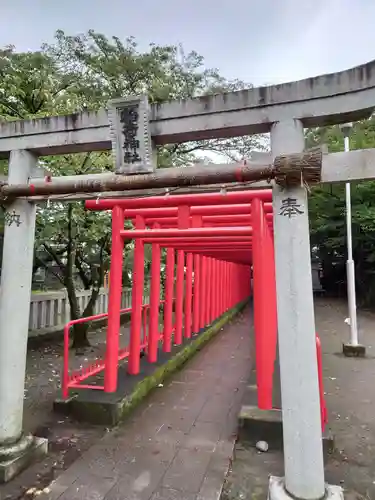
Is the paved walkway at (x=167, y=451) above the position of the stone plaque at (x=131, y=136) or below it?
below

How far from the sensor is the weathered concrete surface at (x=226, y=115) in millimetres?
3268

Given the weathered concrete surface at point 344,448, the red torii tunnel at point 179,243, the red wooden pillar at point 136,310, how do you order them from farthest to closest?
the red wooden pillar at point 136,310 < the red torii tunnel at point 179,243 < the weathered concrete surface at point 344,448

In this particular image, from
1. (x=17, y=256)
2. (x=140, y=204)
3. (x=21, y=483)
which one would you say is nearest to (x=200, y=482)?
(x=21, y=483)

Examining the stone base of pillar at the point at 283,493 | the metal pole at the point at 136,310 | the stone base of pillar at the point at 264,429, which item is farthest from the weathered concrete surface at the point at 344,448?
the metal pole at the point at 136,310

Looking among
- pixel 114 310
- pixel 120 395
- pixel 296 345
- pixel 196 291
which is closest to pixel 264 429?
pixel 296 345

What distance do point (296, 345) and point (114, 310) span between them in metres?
3.00

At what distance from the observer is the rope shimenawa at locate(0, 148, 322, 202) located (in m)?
3.14

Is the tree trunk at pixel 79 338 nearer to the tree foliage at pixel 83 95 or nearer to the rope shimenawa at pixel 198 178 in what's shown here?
the tree foliage at pixel 83 95

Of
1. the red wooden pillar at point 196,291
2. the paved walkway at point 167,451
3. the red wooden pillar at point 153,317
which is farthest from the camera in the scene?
the red wooden pillar at point 196,291

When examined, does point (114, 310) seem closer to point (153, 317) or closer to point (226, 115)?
point (153, 317)

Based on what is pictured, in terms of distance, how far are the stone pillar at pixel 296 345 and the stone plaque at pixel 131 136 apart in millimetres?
1268

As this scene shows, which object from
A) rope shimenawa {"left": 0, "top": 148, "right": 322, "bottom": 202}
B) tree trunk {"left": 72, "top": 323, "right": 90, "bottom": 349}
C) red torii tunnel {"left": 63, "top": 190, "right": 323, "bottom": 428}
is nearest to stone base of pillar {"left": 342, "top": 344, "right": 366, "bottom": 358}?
red torii tunnel {"left": 63, "top": 190, "right": 323, "bottom": 428}

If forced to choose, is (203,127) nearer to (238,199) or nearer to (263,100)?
(263,100)

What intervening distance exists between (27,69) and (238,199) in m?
6.49
